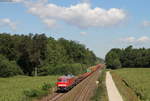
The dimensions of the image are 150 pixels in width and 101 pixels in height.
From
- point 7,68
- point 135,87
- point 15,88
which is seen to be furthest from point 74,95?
point 7,68

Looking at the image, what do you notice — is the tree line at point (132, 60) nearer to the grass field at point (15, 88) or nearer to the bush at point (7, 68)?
the bush at point (7, 68)

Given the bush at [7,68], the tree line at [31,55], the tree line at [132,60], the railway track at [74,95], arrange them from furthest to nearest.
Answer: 1. the tree line at [132,60]
2. the tree line at [31,55]
3. the bush at [7,68]
4. the railway track at [74,95]

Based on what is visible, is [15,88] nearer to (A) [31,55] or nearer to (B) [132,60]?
(A) [31,55]

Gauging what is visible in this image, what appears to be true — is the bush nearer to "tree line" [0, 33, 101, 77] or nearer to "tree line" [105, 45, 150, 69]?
"tree line" [0, 33, 101, 77]

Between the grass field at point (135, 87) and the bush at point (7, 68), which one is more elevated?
the bush at point (7, 68)

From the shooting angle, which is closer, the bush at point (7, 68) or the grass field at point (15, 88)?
the grass field at point (15, 88)

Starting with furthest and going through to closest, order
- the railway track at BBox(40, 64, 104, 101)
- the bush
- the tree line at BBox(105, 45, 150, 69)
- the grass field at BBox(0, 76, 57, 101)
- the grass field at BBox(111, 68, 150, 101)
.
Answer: the tree line at BBox(105, 45, 150, 69) → the bush → the railway track at BBox(40, 64, 104, 101) → the grass field at BBox(111, 68, 150, 101) → the grass field at BBox(0, 76, 57, 101)

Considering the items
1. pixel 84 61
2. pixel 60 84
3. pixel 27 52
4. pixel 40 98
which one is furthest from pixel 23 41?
pixel 40 98

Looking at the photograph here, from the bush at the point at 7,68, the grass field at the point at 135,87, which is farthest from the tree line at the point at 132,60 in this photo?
the grass field at the point at 135,87

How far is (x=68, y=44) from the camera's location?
14925 centimetres

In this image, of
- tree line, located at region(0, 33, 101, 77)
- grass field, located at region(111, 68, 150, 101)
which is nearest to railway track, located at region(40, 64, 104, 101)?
grass field, located at region(111, 68, 150, 101)

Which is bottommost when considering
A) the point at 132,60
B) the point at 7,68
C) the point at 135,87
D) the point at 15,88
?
the point at 135,87

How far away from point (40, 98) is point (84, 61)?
394ft

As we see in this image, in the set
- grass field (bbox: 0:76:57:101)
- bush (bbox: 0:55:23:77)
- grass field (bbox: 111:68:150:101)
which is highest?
bush (bbox: 0:55:23:77)
